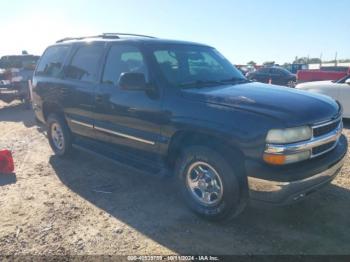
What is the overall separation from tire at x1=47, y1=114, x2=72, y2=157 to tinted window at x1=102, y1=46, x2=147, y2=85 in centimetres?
158

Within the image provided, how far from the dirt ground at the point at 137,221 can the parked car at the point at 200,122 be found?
364 millimetres

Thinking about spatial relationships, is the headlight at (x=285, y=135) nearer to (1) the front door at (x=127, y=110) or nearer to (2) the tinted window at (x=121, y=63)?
(1) the front door at (x=127, y=110)

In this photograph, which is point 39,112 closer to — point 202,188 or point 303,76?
point 202,188

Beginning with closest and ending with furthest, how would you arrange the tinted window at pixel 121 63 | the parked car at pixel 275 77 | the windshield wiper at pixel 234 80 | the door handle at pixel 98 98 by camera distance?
the tinted window at pixel 121 63 < the windshield wiper at pixel 234 80 < the door handle at pixel 98 98 < the parked car at pixel 275 77

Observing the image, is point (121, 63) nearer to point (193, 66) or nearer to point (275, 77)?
point (193, 66)

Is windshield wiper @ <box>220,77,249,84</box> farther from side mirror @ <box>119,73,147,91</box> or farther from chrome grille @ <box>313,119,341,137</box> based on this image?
chrome grille @ <box>313,119,341,137</box>

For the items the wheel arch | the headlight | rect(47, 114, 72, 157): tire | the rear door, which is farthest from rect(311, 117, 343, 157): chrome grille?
rect(47, 114, 72, 157): tire

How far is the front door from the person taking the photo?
4148 mm

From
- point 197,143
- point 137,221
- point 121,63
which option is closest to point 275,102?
point 197,143

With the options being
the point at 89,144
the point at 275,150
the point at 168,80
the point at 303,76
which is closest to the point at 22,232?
the point at 89,144

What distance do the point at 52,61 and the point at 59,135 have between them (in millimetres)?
1324

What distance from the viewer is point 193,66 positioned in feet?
14.8

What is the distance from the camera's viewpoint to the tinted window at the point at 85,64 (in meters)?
5.00

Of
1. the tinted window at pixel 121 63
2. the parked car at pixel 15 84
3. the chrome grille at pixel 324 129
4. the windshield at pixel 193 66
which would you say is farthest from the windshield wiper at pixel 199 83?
the parked car at pixel 15 84
